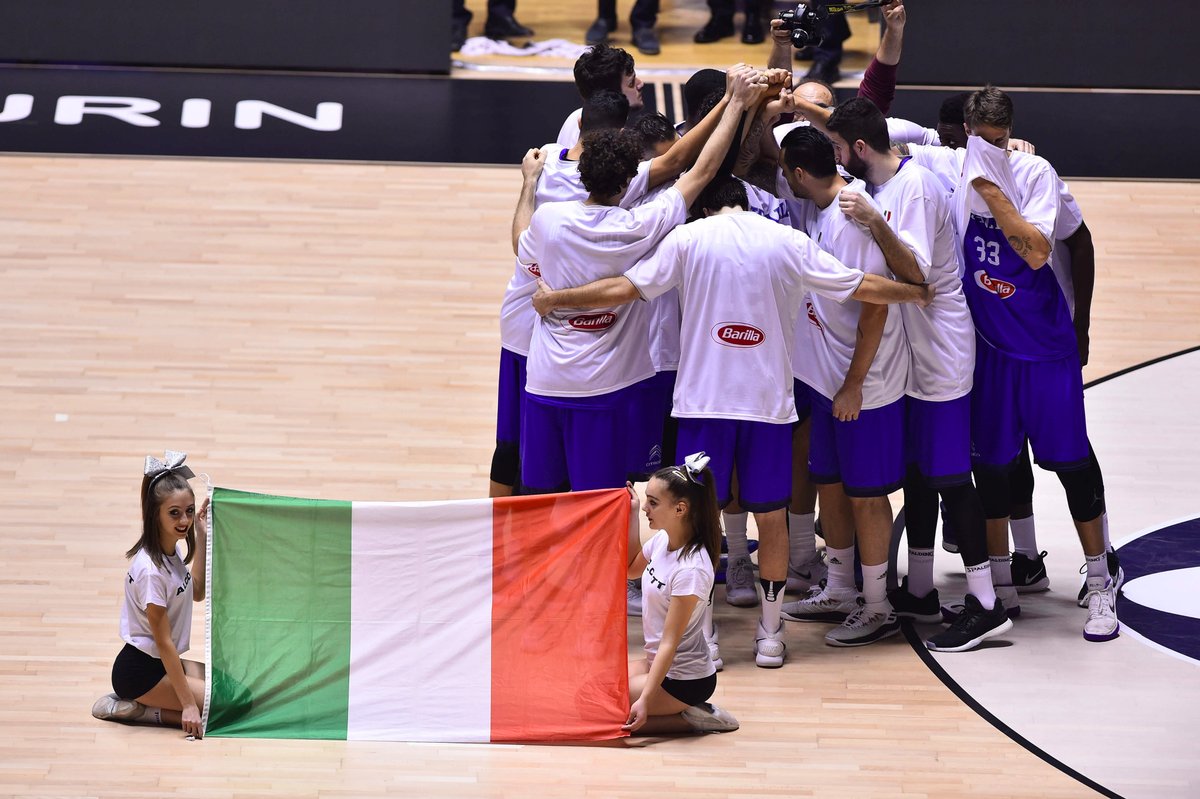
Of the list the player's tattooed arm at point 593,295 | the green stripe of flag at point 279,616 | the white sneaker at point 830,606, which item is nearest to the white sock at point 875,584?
the white sneaker at point 830,606

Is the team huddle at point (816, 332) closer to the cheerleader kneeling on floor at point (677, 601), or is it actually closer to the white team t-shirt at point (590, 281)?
the white team t-shirt at point (590, 281)

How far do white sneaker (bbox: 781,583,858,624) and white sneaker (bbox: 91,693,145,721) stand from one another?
2.23 m

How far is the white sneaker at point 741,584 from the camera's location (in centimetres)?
571

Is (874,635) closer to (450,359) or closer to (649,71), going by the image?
(450,359)

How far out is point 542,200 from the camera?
17.7 feet

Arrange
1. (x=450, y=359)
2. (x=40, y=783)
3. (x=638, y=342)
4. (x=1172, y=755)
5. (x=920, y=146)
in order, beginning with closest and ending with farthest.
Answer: (x=40, y=783) → (x=1172, y=755) → (x=638, y=342) → (x=920, y=146) → (x=450, y=359)

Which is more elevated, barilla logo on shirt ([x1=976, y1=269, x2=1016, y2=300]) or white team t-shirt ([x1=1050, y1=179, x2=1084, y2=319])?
white team t-shirt ([x1=1050, y1=179, x2=1084, y2=319])

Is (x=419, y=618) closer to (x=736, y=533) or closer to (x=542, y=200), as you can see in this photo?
(x=736, y=533)

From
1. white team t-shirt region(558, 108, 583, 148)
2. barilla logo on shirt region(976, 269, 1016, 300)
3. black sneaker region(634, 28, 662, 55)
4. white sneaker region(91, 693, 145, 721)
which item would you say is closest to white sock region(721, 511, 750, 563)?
barilla logo on shirt region(976, 269, 1016, 300)

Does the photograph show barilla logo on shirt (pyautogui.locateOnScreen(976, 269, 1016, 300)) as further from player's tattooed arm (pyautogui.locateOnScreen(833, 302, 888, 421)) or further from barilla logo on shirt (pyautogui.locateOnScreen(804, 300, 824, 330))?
barilla logo on shirt (pyautogui.locateOnScreen(804, 300, 824, 330))

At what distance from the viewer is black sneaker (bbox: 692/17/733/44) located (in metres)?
11.9

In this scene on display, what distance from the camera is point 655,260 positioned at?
4.98 m

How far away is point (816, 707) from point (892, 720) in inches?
9.5

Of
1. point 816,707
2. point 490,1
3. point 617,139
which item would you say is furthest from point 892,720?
point 490,1
